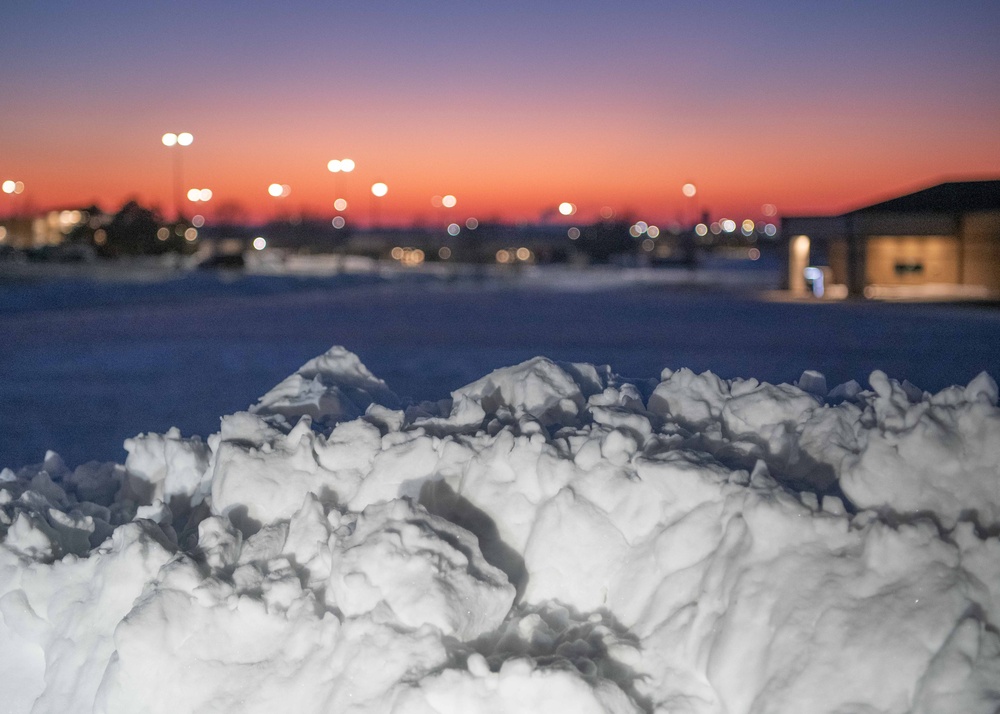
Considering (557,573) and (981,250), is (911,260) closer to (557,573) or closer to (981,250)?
(981,250)

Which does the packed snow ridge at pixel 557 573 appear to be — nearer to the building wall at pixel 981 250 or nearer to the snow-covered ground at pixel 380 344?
the snow-covered ground at pixel 380 344

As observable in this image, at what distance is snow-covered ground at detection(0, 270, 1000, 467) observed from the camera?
11.4m

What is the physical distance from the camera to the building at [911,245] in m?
33.7

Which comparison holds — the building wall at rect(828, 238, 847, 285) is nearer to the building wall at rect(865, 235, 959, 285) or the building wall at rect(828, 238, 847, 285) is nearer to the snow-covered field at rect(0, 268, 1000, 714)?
the building wall at rect(865, 235, 959, 285)

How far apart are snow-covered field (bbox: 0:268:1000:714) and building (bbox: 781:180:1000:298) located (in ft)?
105

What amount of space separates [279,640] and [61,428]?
23.6 ft

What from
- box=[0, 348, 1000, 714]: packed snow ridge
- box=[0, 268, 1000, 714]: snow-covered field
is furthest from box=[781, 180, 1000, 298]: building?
box=[0, 348, 1000, 714]: packed snow ridge

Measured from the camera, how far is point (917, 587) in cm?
320

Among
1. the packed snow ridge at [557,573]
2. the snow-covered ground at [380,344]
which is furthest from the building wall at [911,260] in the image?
the packed snow ridge at [557,573]

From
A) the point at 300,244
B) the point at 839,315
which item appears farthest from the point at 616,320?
the point at 300,244

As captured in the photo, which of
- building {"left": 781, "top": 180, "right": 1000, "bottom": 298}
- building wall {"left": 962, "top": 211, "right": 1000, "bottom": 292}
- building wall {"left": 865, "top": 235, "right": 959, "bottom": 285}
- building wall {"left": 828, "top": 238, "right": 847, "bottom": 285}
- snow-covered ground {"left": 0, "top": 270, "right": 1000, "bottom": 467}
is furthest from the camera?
building wall {"left": 828, "top": 238, "right": 847, "bottom": 285}

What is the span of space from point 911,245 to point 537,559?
34870 mm

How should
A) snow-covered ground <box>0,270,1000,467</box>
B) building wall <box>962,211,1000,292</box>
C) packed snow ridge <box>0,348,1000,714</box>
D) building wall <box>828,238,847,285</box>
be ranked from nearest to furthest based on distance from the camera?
packed snow ridge <box>0,348,1000,714</box>
snow-covered ground <box>0,270,1000,467</box>
building wall <box>962,211,1000,292</box>
building wall <box>828,238,847,285</box>

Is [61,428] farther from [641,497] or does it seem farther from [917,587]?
[917,587]
